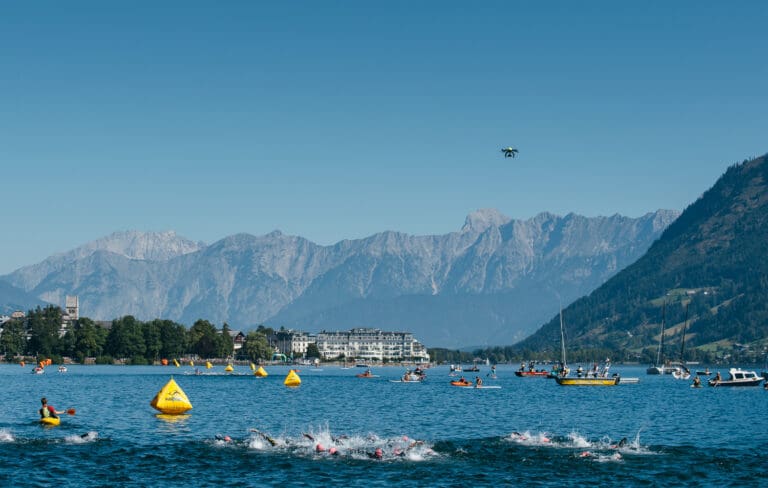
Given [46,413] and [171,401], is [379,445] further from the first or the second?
[171,401]

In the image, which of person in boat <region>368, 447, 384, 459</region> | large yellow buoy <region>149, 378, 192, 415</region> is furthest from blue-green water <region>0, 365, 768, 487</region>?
large yellow buoy <region>149, 378, 192, 415</region>

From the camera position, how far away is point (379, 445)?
279ft

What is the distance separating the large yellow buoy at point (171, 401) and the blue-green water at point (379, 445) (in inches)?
80.3

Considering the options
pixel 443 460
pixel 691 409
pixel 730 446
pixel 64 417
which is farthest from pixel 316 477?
pixel 691 409

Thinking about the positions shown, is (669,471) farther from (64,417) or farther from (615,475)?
(64,417)

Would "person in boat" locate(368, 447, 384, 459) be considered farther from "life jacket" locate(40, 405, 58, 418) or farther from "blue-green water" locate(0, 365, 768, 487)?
"life jacket" locate(40, 405, 58, 418)

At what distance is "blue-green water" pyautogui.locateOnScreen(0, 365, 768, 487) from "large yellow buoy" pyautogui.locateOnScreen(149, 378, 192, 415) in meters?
2.04

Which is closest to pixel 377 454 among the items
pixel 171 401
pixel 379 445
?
pixel 379 445

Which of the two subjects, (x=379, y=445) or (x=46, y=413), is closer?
(x=379, y=445)

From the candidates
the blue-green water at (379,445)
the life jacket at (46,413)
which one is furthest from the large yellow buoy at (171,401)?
the life jacket at (46,413)

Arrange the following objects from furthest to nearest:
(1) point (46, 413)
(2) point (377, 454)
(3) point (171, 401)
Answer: (3) point (171, 401)
(1) point (46, 413)
(2) point (377, 454)

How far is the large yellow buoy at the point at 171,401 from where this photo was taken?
371ft

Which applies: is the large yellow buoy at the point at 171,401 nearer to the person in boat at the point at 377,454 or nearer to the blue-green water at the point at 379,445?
the blue-green water at the point at 379,445

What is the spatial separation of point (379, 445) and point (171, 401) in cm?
3623
